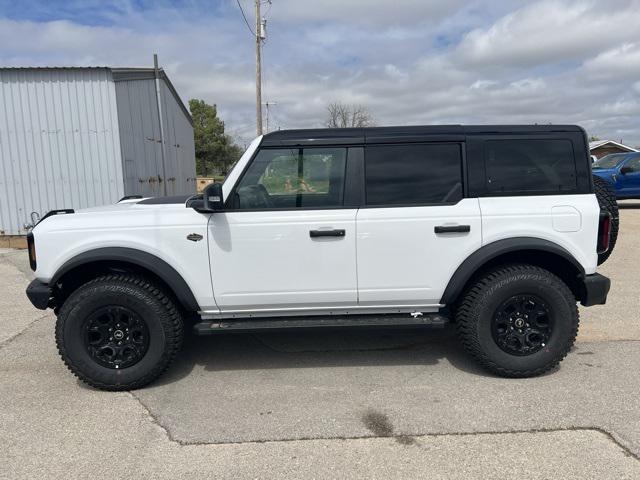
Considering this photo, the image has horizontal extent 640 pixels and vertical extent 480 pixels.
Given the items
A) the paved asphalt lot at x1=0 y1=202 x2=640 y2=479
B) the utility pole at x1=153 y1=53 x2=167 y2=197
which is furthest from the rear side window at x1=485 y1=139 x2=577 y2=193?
the utility pole at x1=153 y1=53 x2=167 y2=197

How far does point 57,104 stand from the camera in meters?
9.69

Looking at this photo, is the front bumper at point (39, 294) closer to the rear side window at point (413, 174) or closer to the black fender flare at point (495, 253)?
the rear side window at point (413, 174)

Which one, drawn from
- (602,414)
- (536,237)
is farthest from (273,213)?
(602,414)

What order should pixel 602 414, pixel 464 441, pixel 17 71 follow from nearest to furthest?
1. pixel 464 441
2. pixel 602 414
3. pixel 17 71

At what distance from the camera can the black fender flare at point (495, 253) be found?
11.6 feet

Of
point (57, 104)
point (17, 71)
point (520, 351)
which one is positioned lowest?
point (520, 351)

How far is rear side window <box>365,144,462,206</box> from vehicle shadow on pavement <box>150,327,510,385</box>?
3.41 feet

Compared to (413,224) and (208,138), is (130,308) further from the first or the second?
(208,138)

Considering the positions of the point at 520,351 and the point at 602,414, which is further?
the point at 520,351

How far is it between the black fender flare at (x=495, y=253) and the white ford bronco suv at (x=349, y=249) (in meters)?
0.01

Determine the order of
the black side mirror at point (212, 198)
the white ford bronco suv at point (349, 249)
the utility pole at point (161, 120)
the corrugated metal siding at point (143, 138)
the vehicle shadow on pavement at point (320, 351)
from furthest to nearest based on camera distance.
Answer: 1. the utility pole at point (161, 120)
2. the corrugated metal siding at point (143, 138)
3. the vehicle shadow on pavement at point (320, 351)
4. the white ford bronco suv at point (349, 249)
5. the black side mirror at point (212, 198)

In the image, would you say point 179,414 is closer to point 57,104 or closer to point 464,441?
point 464,441

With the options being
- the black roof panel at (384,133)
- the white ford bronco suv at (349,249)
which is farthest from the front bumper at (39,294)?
the black roof panel at (384,133)

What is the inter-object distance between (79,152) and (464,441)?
948 centimetres
